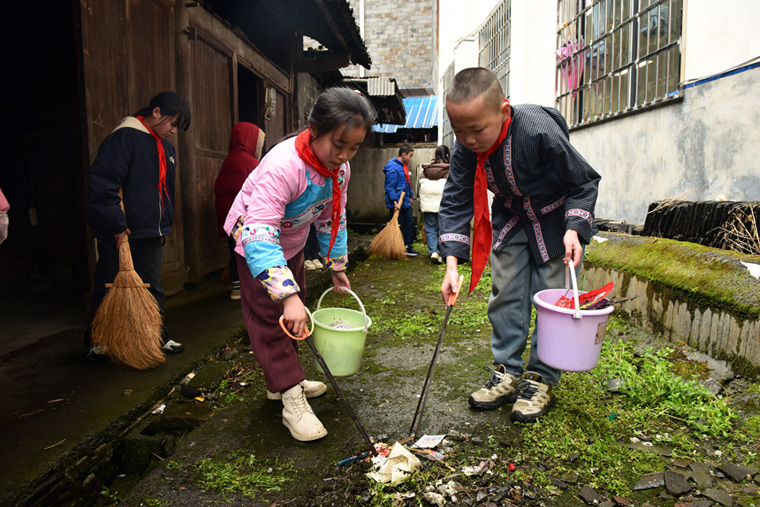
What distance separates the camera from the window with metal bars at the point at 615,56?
5.05 metres

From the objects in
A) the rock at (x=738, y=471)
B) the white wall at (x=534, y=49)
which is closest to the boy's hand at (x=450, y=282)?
the rock at (x=738, y=471)

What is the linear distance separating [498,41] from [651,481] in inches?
453

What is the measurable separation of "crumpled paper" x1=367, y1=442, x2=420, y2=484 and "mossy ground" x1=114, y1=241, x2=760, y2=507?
0.10 ft

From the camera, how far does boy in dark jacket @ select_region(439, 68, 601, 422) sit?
7.63 feet

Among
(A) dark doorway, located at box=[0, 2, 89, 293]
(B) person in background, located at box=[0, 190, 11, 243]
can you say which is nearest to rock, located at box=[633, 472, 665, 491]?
(B) person in background, located at box=[0, 190, 11, 243]

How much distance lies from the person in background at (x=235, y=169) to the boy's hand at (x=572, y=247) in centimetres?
326

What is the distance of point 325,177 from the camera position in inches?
92.0

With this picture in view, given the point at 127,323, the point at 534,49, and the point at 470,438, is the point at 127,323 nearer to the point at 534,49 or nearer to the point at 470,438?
the point at 470,438

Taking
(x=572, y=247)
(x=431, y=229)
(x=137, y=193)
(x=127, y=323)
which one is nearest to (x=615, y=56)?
(x=431, y=229)

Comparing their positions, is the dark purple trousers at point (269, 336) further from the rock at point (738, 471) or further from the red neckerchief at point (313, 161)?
the rock at point (738, 471)

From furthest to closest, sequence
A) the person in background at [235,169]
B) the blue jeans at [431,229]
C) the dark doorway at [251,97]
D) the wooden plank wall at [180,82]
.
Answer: the blue jeans at [431,229], the dark doorway at [251,97], the person in background at [235,169], the wooden plank wall at [180,82]

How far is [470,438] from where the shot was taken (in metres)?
2.35

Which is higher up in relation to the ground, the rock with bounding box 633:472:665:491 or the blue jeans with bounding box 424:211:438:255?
the blue jeans with bounding box 424:211:438:255

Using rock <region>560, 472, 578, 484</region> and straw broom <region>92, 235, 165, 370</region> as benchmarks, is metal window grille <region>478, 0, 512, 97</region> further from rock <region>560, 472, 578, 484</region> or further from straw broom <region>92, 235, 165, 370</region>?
rock <region>560, 472, 578, 484</region>
